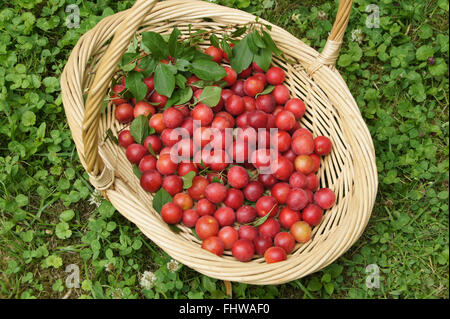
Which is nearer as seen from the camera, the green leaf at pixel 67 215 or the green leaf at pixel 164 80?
the green leaf at pixel 164 80

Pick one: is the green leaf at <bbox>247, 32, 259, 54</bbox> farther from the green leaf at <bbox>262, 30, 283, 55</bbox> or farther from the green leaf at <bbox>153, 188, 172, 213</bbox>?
the green leaf at <bbox>153, 188, 172, 213</bbox>

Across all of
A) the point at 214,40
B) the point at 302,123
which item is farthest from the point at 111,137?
the point at 302,123

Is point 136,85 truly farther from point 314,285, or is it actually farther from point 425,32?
point 425,32

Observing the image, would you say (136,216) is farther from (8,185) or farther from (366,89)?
(366,89)

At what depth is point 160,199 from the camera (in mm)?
2266

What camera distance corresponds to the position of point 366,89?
3.00 metres

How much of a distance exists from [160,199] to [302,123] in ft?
3.25

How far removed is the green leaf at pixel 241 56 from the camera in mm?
2502

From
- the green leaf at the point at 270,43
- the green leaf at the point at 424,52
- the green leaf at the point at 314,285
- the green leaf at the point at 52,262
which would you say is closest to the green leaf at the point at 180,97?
the green leaf at the point at 270,43

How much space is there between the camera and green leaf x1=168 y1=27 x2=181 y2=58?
7.51 ft

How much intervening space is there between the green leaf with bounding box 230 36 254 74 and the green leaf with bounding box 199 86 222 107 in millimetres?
244

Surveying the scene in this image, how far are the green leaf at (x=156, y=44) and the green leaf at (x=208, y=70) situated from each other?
0.59 feet

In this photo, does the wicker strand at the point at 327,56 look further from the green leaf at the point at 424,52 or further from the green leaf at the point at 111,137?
the green leaf at the point at 111,137

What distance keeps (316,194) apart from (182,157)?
0.76m
